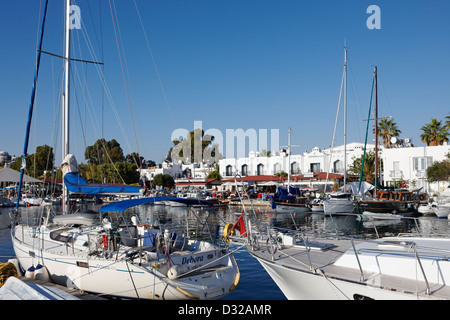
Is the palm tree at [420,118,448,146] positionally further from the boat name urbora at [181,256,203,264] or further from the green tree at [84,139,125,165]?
the green tree at [84,139,125,165]

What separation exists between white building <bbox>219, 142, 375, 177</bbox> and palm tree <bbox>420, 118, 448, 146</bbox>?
33.8 feet

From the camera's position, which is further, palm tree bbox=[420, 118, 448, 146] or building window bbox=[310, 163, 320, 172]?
building window bbox=[310, 163, 320, 172]

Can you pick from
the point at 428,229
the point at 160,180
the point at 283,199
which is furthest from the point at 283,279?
the point at 160,180

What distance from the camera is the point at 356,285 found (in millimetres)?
7727

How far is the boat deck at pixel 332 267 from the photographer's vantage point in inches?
286

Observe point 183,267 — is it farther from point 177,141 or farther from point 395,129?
point 177,141

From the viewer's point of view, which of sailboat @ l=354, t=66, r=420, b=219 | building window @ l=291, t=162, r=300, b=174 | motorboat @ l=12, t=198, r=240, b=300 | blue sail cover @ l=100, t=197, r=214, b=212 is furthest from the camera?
building window @ l=291, t=162, r=300, b=174

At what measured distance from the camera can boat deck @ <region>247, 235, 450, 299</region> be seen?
23.9 ft

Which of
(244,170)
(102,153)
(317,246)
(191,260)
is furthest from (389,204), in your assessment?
(102,153)

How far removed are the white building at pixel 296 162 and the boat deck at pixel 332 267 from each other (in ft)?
184

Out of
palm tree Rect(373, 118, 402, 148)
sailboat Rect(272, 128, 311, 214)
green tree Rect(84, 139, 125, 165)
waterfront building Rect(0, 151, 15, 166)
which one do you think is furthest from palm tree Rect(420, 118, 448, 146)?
waterfront building Rect(0, 151, 15, 166)
